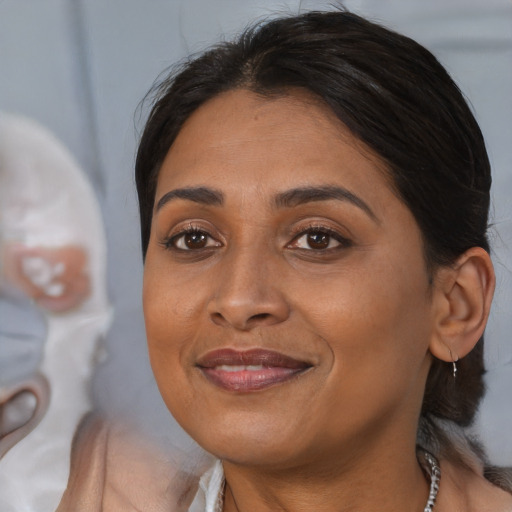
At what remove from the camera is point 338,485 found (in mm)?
1411

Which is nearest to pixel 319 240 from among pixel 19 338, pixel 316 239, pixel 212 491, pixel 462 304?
pixel 316 239

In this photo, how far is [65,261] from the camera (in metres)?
2.07

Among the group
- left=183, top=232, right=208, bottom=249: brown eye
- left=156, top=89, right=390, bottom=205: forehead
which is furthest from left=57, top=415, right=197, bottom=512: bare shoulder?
left=156, top=89, right=390, bottom=205: forehead

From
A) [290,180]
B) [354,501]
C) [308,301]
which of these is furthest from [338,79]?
[354,501]

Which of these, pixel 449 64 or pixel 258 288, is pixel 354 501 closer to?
pixel 258 288

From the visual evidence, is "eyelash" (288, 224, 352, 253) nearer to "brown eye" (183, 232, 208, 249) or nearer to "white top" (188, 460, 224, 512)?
"brown eye" (183, 232, 208, 249)

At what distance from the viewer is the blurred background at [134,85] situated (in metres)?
1.94

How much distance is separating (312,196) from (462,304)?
1.00ft

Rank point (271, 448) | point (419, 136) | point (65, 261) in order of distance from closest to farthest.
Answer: point (271, 448) < point (419, 136) < point (65, 261)

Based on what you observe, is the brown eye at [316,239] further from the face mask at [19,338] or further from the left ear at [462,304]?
the face mask at [19,338]

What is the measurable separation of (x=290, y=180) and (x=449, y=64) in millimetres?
763

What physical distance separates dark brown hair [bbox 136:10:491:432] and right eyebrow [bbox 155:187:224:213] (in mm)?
123

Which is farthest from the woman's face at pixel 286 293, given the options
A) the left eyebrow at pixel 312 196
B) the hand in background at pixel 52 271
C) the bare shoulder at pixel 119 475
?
the hand in background at pixel 52 271

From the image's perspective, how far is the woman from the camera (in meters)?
1.28
